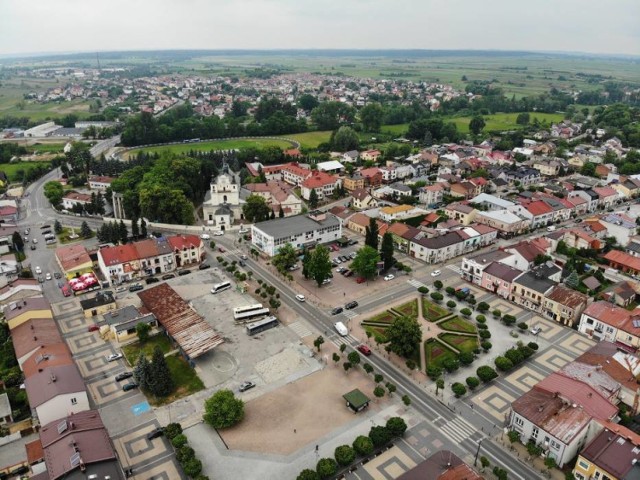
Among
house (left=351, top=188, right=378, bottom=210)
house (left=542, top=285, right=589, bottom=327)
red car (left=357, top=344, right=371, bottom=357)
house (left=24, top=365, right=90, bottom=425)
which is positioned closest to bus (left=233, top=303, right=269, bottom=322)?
red car (left=357, top=344, right=371, bottom=357)

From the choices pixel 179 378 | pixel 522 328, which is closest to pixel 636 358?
pixel 522 328

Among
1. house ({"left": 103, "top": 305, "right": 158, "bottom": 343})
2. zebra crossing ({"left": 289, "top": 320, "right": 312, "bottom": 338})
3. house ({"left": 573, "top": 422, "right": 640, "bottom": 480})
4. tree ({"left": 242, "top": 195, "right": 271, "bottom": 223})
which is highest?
tree ({"left": 242, "top": 195, "right": 271, "bottom": 223})

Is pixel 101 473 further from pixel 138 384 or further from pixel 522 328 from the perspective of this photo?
pixel 522 328

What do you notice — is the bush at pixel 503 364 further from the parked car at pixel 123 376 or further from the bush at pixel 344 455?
the parked car at pixel 123 376

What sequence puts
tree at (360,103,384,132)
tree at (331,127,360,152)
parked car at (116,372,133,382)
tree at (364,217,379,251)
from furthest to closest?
tree at (360,103,384,132) < tree at (331,127,360,152) < tree at (364,217,379,251) < parked car at (116,372,133,382)

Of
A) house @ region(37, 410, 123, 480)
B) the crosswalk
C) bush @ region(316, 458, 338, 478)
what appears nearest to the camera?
house @ region(37, 410, 123, 480)

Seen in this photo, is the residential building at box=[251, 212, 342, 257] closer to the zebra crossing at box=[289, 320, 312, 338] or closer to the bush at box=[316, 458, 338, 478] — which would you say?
the zebra crossing at box=[289, 320, 312, 338]
